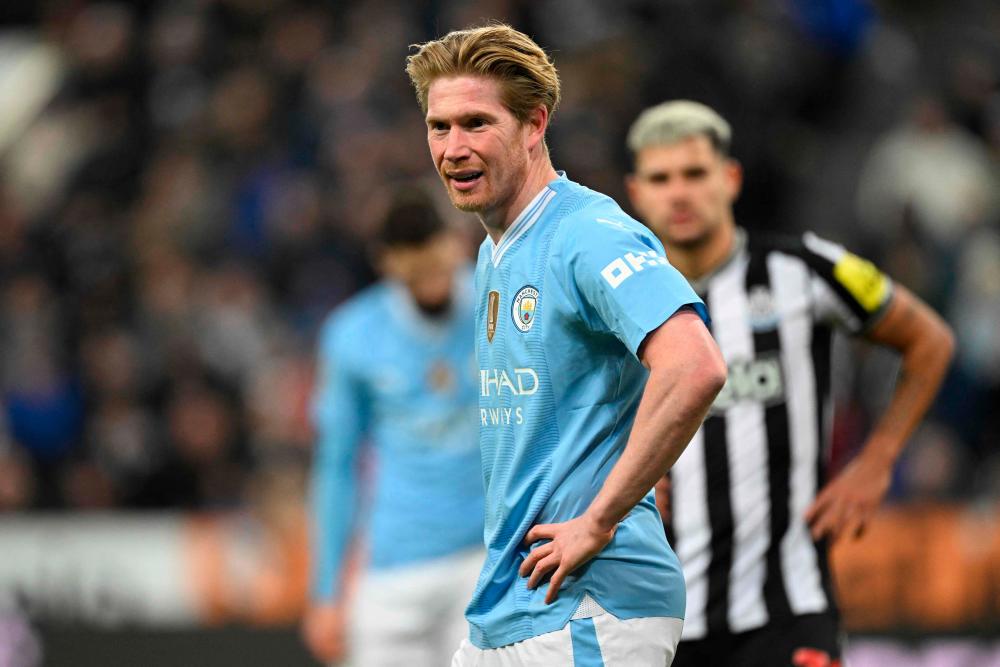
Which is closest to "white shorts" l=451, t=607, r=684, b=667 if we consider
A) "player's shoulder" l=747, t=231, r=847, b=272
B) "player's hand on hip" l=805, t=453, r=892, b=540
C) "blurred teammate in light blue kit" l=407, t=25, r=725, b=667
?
"blurred teammate in light blue kit" l=407, t=25, r=725, b=667

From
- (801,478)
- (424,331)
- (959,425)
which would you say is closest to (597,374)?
(801,478)

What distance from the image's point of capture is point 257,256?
11.3 m

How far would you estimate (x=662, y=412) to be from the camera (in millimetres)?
2992

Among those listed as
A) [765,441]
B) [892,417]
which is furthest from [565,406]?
[892,417]

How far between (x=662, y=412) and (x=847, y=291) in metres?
1.83

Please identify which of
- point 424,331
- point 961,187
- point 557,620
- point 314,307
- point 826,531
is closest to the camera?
point 557,620

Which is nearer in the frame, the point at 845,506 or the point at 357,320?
the point at 845,506

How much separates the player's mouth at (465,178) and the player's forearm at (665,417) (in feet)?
2.11

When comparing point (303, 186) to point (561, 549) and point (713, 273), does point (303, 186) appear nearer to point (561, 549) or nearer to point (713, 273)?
point (713, 273)

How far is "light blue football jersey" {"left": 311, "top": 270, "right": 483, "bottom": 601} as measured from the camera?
617cm

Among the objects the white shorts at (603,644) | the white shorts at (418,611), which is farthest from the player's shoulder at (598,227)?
the white shorts at (418,611)

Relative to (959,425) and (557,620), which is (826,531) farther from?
(959,425)

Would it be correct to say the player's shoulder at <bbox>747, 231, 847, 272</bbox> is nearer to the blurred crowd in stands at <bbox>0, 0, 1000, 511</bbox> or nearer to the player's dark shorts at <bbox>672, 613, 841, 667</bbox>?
the player's dark shorts at <bbox>672, 613, 841, 667</bbox>

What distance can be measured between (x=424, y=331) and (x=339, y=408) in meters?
0.51
